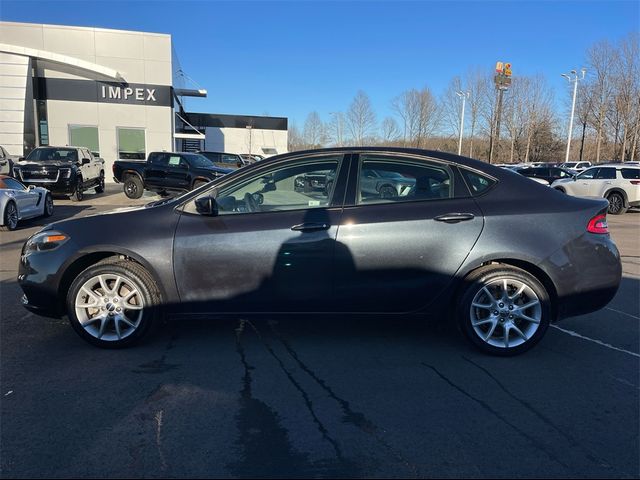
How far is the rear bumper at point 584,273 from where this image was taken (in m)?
3.85

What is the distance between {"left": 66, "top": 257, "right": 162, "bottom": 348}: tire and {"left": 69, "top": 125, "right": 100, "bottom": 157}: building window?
26106 mm

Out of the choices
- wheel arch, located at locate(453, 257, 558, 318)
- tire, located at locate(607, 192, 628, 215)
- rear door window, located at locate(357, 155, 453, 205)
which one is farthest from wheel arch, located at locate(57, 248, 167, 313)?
tire, located at locate(607, 192, 628, 215)

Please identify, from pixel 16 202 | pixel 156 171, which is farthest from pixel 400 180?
pixel 156 171

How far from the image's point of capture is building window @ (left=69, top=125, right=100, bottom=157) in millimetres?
27016

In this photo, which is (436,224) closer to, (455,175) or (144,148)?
(455,175)

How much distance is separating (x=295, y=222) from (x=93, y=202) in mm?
15868

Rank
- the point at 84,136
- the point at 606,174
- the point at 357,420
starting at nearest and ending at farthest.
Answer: the point at 357,420
the point at 606,174
the point at 84,136

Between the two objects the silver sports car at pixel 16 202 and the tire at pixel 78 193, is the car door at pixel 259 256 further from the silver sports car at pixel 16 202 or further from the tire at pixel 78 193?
the tire at pixel 78 193

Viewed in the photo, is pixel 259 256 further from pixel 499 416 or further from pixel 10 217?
pixel 10 217

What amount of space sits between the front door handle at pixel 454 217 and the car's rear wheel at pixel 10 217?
9.86 meters

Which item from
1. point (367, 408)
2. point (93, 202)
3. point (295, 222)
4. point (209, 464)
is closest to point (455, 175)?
point (295, 222)

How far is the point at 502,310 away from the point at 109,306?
3301mm

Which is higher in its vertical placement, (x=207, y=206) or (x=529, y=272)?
(x=207, y=206)

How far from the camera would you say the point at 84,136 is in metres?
27.1
